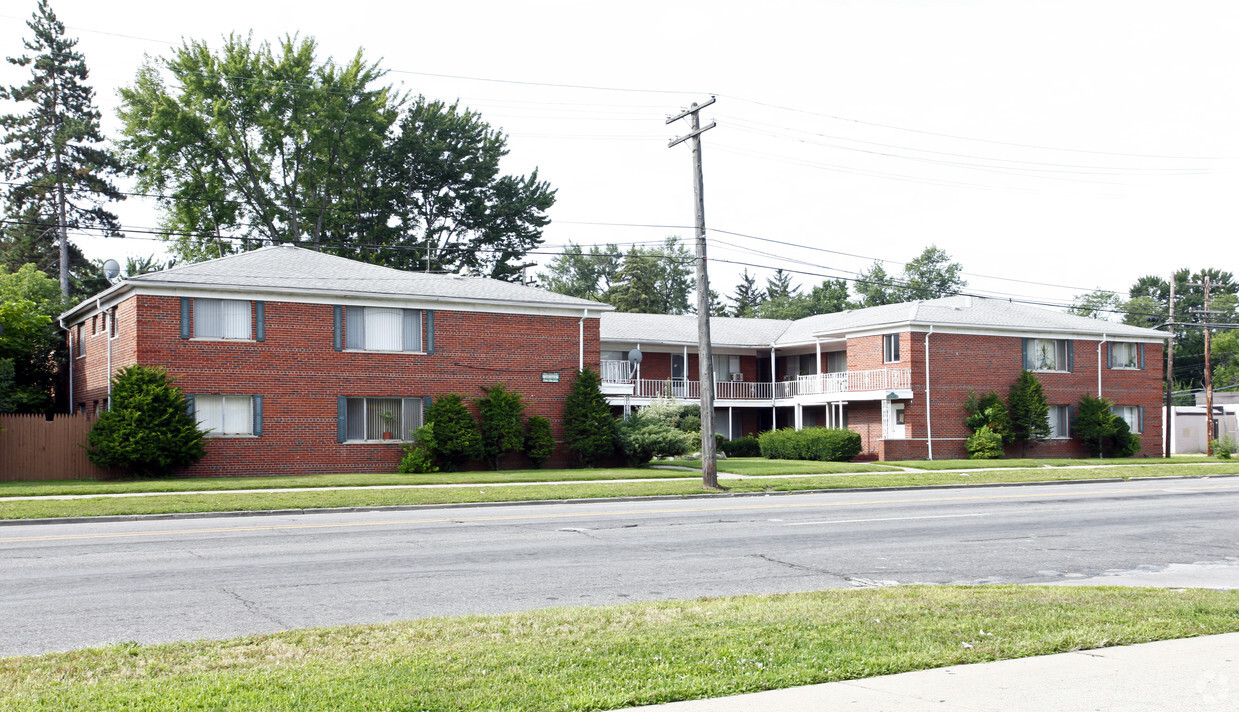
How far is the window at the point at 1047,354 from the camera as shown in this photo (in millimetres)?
43772

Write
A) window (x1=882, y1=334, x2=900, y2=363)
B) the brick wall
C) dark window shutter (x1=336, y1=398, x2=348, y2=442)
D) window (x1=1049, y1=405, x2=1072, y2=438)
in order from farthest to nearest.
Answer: window (x1=1049, y1=405, x2=1072, y2=438) < window (x1=882, y1=334, x2=900, y2=363) < dark window shutter (x1=336, y1=398, x2=348, y2=442) < the brick wall

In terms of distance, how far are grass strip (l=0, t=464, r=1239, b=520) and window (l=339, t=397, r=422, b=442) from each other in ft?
25.9

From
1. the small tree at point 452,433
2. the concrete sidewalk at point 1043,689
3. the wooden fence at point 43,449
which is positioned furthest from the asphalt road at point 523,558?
the wooden fence at point 43,449

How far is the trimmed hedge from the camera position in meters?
39.5

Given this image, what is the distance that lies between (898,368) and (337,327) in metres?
22.1

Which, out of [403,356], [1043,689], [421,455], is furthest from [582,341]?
[1043,689]

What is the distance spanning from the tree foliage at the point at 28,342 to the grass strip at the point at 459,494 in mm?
13290

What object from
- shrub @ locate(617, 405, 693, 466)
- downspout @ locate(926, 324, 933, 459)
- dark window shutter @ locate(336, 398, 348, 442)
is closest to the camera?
dark window shutter @ locate(336, 398, 348, 442)

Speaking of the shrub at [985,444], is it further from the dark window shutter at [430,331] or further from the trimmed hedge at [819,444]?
the dark window shutter at [430,331]

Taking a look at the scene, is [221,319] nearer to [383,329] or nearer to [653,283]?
[383,329]

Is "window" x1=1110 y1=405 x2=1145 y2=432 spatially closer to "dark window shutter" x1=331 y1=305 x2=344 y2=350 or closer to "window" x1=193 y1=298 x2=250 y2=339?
"dark window shutter" x1=331 y1=305 x2=344 y2=350

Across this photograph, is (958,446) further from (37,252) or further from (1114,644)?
(37,252)

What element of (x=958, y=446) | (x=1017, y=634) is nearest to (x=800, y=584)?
(x=1017, y=634)

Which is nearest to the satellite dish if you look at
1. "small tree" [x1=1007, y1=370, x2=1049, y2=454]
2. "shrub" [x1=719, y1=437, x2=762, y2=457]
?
"shrub" [x1=719, y1=437, x2=762, y2=457]
